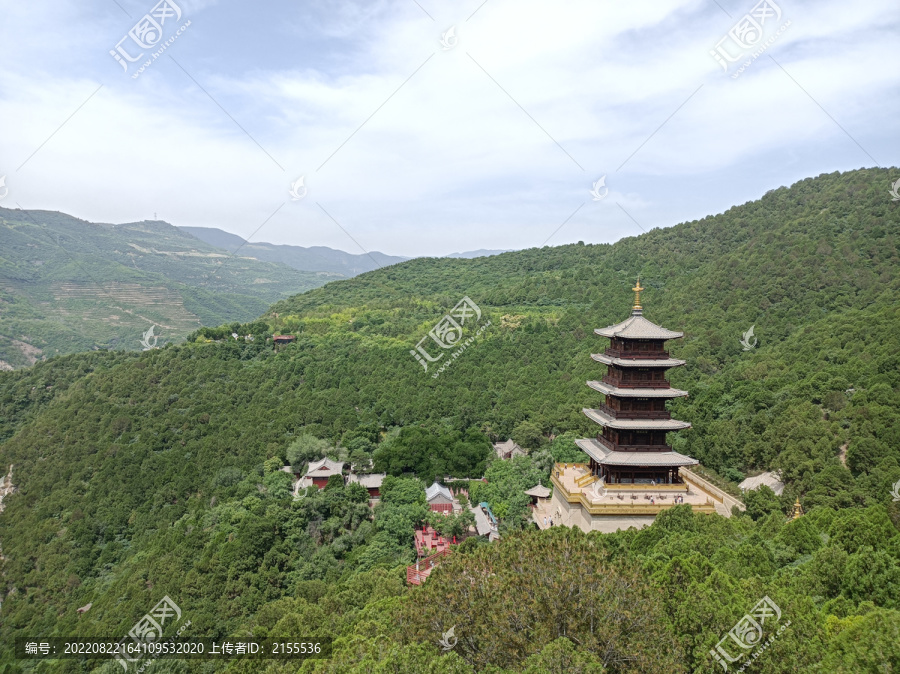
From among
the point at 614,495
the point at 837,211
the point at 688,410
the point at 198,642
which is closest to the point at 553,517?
A: the point at 614,495

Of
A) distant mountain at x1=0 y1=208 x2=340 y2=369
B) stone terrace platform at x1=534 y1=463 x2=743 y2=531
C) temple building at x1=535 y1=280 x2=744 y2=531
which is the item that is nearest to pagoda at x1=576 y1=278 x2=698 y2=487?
temple building at x1=535 y1=280 x2=744 y2=531

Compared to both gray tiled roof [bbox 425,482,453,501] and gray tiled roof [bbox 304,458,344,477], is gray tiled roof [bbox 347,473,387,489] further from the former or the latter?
gray tiled roof [bbox 425,482,453,501]

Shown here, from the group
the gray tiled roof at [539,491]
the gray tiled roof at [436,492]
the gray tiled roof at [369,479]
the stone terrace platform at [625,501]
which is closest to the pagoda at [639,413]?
the stone terrace platform at [625,501]

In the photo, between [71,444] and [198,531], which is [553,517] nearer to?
[198,531]

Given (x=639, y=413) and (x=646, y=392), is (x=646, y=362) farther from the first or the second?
(x=639, y=413)

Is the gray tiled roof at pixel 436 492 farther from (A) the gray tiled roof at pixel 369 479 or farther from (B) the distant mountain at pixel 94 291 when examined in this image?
(B) the distant mountain at pixel 94 291

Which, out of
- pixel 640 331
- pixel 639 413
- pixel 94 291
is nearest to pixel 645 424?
pixel 639 413
